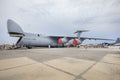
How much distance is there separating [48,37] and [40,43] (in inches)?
143

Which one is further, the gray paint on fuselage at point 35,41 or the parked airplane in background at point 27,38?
the gray paint on fuselage at point 35,41

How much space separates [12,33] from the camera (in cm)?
1778

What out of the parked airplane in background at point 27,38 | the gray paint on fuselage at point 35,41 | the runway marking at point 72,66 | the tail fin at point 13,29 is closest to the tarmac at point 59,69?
the runway marking at point 72,66

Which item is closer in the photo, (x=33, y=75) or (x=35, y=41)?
(x=33, y=75)

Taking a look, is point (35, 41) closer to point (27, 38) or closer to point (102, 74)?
point (27, 38)

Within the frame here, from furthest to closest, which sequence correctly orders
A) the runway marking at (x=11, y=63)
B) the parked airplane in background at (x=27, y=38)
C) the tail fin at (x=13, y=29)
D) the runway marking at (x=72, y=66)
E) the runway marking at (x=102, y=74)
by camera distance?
the parked airplane in background at (x=27, y=38) → the tail fin at (x=13, y=29) → the runway marking at (x=11, y=63) → the runway marking at (x=72, y=66) → the runway marking at (x=102, y=74)

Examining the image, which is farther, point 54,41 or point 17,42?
point 54,41

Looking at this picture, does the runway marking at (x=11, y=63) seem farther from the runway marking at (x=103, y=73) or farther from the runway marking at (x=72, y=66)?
the runway marking at (x=103, y=73)

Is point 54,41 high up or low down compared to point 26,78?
up

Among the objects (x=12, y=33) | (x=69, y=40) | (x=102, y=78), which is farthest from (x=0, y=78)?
(x=69, y=40)

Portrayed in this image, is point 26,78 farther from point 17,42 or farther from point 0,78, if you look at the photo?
point 17,42

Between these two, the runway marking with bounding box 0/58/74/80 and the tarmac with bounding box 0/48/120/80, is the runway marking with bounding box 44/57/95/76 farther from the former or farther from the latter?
the runway marking with bounding box 0/58/74/80

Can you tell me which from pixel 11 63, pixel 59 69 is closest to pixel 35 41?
pixel 11 63

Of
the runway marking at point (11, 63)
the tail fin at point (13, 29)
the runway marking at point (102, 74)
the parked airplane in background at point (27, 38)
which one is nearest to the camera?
the runway marking at point (102, 74)
